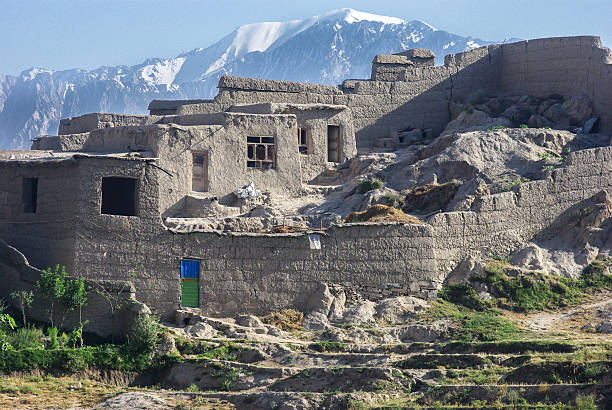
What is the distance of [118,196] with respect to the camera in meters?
24.5

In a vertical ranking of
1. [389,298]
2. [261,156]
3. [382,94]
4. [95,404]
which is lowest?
[95,404]

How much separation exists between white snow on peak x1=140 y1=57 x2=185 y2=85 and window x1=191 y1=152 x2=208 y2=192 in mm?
77853

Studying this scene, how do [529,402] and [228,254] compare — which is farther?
[228,254]

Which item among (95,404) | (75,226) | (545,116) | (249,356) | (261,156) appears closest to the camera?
(95,404)

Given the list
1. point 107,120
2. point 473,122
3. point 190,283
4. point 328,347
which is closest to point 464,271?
point 328,347

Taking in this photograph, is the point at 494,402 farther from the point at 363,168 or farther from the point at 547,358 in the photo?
the point at 363,168

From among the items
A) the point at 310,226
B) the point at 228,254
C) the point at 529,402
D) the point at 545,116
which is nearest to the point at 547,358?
the point at 529,402

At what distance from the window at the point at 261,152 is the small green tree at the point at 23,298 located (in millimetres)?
9128

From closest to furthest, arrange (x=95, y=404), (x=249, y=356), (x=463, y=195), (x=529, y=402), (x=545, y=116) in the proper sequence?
(x=529, y=402) → (x=95, y=404) → (x=249, y=356) → (x=463, y=195) → (x=545, y=116)

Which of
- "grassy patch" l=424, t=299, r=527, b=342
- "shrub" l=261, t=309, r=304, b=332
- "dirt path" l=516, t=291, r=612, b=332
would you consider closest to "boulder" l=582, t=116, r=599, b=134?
"dirt path" l=516, t=291, r=612, b=332

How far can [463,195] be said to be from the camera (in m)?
26.3

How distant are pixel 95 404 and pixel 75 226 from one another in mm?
5007

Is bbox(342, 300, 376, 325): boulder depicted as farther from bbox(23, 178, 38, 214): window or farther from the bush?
bbox(23, 178, 38, 214): window

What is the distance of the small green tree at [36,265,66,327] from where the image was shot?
21234 millimetres
